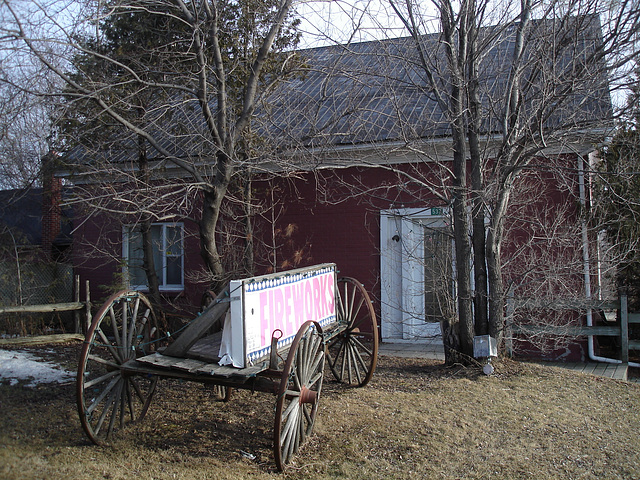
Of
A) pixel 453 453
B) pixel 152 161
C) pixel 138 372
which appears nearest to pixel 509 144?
pixel 453 453

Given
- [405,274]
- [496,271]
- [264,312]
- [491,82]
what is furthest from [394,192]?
[264,312]

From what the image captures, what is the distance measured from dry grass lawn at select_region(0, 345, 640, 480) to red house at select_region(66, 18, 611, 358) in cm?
149

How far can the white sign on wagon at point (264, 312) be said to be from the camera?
440cm

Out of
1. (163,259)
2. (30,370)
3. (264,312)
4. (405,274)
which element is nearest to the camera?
(264,312)

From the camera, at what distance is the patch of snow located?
275 inches

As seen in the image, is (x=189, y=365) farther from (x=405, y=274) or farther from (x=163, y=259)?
(x=163, y=259)

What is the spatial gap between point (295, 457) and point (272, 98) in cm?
565

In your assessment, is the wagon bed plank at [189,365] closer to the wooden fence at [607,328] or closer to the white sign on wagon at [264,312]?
the white sign on wagon at [264,312]

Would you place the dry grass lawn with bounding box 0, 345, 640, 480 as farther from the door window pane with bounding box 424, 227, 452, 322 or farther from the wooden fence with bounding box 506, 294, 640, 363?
Result: the door window pane with bounding box 424, 227, 452, 322

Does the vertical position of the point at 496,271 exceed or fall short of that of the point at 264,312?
it exceeds it

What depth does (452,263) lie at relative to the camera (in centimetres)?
784

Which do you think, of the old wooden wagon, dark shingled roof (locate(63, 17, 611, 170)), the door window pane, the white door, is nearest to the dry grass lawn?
the old wooden wagon

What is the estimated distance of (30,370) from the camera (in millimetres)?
7426

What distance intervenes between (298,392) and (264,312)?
2.45ft
